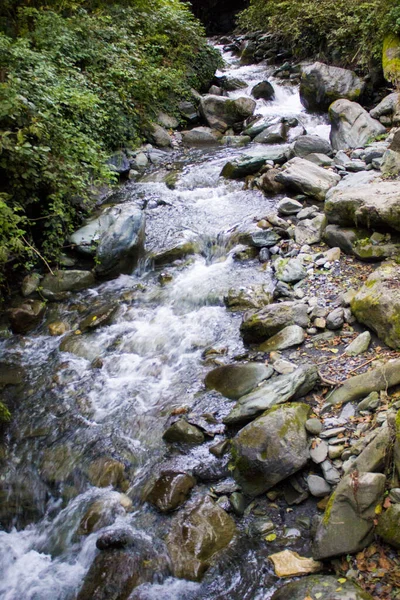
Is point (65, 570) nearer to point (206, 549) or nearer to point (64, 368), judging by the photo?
point (206, 549)

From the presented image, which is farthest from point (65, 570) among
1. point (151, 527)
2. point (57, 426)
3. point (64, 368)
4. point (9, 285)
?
point (9, 285)

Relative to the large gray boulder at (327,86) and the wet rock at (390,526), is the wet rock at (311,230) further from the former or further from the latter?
the large gray boulder at (327,86)

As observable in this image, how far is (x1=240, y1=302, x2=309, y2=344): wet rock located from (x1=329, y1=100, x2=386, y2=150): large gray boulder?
5.35 m

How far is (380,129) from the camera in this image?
897 centimetres

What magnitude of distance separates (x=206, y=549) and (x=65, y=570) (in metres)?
1.17

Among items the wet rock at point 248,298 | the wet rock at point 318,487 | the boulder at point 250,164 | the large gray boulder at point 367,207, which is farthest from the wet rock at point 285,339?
the boulder at point 250,164

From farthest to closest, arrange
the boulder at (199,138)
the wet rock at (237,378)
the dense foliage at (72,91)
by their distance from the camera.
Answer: the boulder at (199,138), the dense foliage at (72,91), the wet rock at (237,378)

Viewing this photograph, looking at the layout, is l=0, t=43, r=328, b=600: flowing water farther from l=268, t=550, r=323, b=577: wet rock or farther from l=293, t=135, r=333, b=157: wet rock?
l=293, t=135, r=333, b=157: wet rock

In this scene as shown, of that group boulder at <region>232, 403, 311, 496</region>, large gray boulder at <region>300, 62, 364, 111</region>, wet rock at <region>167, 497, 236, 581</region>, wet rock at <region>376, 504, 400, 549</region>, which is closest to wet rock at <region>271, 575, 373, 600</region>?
wet rock at <region>376, 504, 400, 549</region>

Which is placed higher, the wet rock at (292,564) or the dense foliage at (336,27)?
the dense foliage at (336,27)

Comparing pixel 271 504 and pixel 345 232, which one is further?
pixel 345 232

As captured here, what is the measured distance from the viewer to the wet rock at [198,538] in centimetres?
313

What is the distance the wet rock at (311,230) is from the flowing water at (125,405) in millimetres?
749

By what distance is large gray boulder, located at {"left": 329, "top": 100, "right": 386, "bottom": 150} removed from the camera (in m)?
8.89
